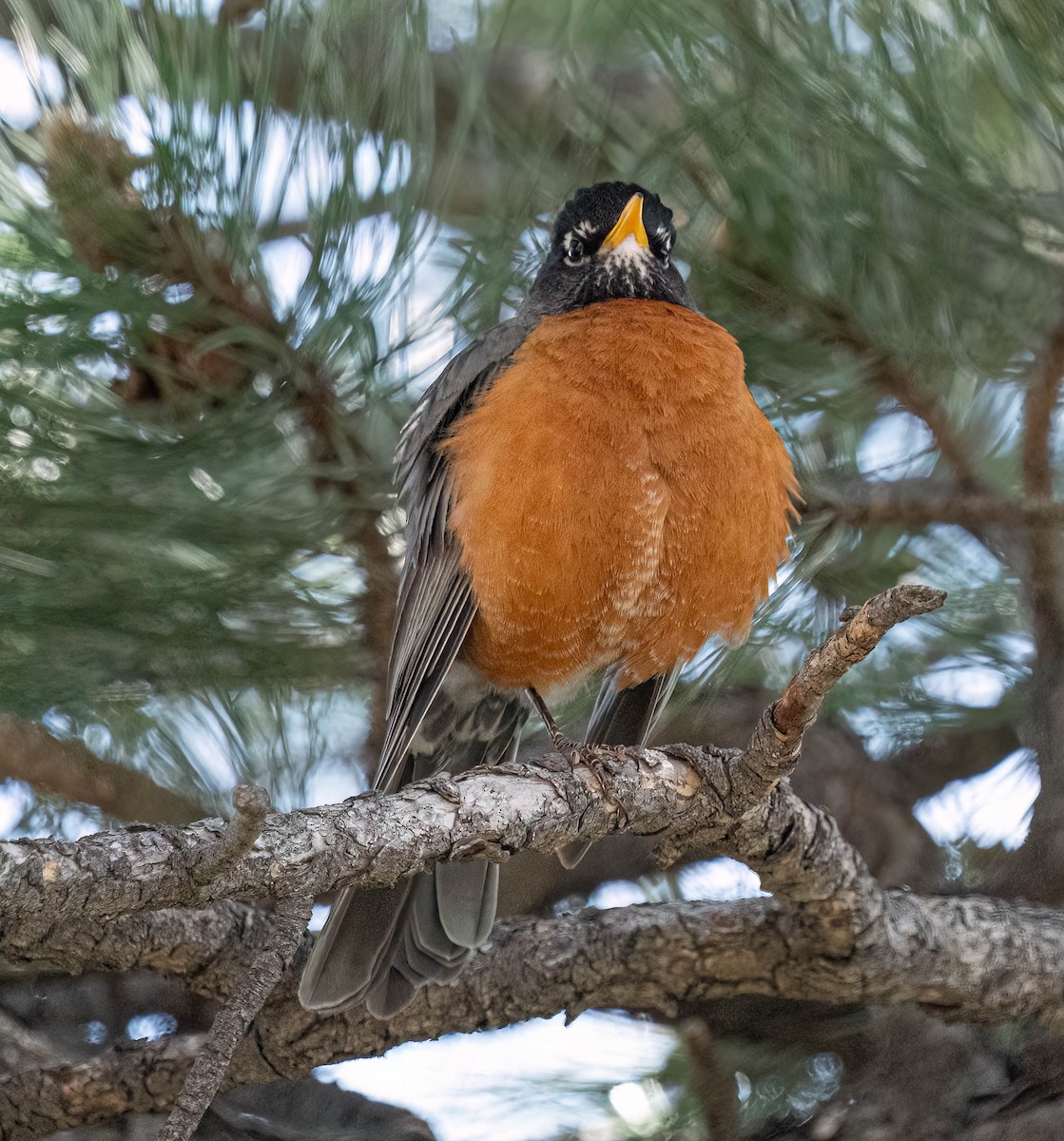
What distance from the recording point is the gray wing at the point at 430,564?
99.2 inches

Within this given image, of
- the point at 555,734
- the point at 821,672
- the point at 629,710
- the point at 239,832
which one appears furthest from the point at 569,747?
the point at 239,832

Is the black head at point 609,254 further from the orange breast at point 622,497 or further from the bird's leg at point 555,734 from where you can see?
the bird's leg at point 555,734

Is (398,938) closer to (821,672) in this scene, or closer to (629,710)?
(629,710)

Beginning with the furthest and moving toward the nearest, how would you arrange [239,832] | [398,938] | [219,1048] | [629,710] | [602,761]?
[629,710] < [398,938] < [602,761] < [219,1048] < [239,832]

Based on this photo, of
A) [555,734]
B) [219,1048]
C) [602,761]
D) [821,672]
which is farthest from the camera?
[555,734]

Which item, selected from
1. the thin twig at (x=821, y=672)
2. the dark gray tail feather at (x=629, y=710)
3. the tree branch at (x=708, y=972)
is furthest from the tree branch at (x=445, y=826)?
the dark gray tail feather at (x=629, y=710)

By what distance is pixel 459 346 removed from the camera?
109 inches

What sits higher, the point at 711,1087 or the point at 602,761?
the point at 602,761

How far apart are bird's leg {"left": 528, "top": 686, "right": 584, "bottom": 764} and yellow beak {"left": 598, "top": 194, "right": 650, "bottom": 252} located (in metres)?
1.00

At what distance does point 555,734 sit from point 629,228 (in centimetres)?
108

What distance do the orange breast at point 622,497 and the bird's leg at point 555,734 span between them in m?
0.18

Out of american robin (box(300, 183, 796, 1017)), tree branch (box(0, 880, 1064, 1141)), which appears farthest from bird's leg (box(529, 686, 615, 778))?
tree branch (box(0, 880, 1064, 1141))

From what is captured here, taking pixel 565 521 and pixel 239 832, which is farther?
pixel 565 521

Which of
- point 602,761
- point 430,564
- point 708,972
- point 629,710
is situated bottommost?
point 708,972
